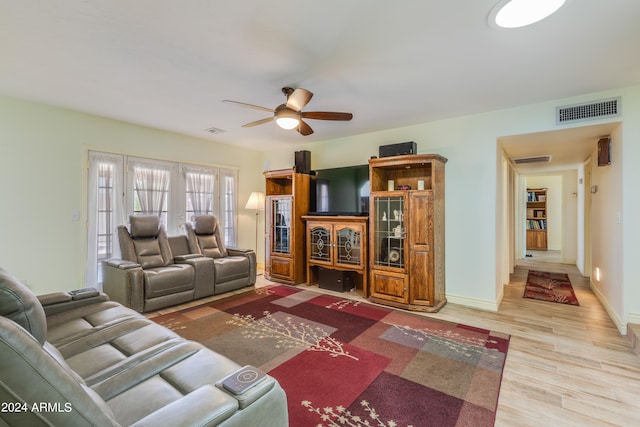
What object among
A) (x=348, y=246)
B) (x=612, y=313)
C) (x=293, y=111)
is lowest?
(x=612, y=313)

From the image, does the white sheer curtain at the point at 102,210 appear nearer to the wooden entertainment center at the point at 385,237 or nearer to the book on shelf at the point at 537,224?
the wooden entertainment center at the point at 385,237

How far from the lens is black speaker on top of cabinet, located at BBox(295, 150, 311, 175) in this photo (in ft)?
16.6

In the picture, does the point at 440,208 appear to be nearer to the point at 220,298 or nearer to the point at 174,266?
the point at 220,298

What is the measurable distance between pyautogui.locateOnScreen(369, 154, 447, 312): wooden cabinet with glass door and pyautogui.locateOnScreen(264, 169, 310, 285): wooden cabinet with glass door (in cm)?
137

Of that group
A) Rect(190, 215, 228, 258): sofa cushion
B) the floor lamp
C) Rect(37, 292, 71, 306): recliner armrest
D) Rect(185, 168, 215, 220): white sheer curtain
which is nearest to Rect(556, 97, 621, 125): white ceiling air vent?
the floor lamp

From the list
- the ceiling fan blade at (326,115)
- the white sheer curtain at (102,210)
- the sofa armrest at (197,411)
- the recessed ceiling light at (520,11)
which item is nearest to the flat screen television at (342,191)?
the ceiling fan blade at (326,115)

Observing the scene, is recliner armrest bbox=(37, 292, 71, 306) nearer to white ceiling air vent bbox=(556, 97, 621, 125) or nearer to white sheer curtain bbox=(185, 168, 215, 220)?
white sheer curtain bbox=(185, 168, 215, 220)

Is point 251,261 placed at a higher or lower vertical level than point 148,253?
lower

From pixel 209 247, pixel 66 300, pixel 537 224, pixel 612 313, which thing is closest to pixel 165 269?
pixel 209 247

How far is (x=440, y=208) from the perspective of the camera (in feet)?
12.6

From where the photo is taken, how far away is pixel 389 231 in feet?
12.8

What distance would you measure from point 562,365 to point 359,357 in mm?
1626

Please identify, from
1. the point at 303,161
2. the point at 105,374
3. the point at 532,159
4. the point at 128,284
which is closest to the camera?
the point at 105,374

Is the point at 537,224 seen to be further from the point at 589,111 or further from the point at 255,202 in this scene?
the point at 255,202
